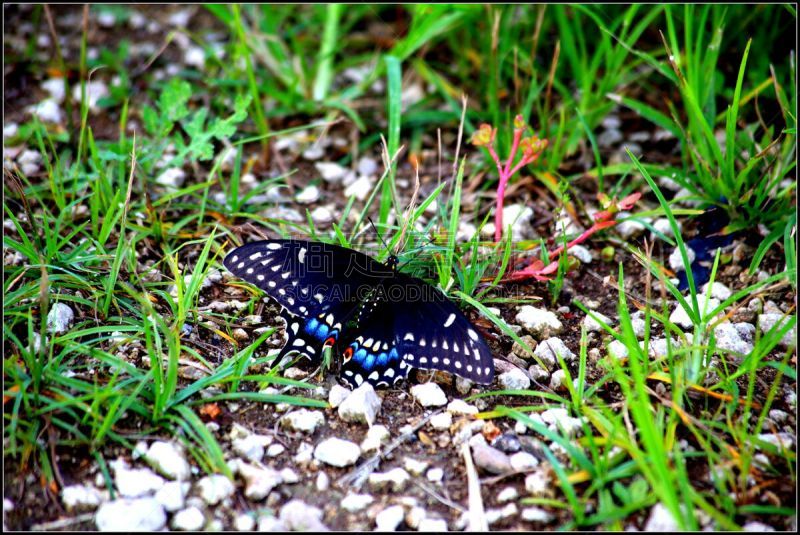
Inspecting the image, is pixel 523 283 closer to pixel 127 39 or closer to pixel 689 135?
pixel 689 135

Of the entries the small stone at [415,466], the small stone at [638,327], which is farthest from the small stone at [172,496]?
the small stone at [638,327]

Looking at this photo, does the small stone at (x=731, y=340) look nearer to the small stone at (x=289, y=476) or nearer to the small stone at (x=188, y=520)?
the small stone at (x=289, y=476)

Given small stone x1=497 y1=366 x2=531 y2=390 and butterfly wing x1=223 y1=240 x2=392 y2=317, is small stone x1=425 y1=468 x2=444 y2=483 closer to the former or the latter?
small stone x1=497 y1=366 x2=531 y2=390

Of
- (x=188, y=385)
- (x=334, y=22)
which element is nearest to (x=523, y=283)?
(x=188, y=385)

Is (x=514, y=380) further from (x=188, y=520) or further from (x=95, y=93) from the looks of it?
(x=95, y=93)

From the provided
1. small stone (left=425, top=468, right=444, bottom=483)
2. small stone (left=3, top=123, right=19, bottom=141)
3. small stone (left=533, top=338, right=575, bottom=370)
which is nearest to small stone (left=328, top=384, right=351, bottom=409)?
small stone (left=425, top=468, right=444, bottom=483)

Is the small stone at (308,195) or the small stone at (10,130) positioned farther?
the small stone at (10,130)
